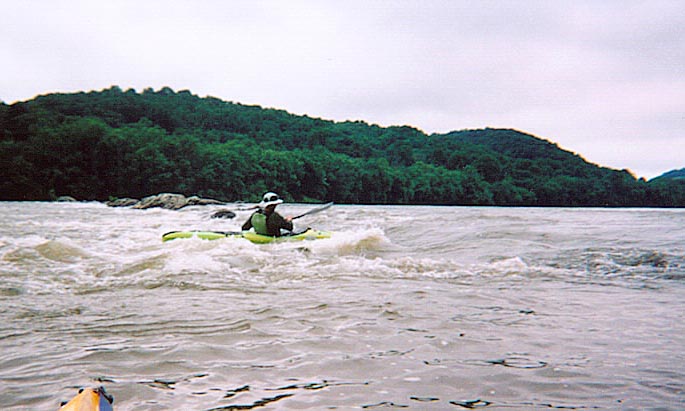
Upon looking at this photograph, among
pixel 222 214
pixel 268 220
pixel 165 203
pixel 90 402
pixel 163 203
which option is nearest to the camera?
pixel 90 402

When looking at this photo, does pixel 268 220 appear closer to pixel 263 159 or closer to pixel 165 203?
pixel 165 203

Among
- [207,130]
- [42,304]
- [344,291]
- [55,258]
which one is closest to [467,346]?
[344,291]

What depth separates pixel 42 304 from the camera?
4.27 metres

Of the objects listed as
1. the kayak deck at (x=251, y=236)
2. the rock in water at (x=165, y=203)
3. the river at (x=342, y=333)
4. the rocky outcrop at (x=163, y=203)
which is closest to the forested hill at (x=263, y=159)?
the rocky outcrop at (x=163, y=203)

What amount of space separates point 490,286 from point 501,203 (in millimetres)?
63492

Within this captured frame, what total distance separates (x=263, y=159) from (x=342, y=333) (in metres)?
66.1

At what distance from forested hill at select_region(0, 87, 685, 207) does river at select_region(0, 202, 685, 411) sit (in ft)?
148

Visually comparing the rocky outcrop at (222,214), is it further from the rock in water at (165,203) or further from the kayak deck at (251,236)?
the kayak deck at (251,236)

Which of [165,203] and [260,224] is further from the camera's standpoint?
[165,203]

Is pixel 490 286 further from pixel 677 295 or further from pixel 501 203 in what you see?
pixel 501 203

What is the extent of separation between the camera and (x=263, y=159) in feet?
224

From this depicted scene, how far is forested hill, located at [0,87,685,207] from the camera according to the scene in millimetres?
50969

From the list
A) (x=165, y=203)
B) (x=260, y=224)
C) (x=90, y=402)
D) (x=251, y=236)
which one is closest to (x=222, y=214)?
(x=260, y=224)

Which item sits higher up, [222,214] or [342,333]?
[222,214]
